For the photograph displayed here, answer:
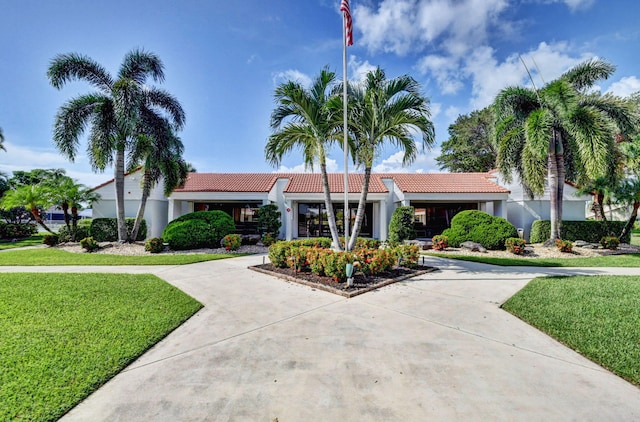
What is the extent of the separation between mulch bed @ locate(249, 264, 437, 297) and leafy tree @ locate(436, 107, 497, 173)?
30248 millimetres

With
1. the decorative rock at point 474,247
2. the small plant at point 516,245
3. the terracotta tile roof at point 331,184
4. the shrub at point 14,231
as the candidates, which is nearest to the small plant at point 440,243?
the decorative rock at point 474,247

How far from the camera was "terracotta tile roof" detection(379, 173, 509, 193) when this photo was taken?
18353 mm

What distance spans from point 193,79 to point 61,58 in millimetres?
7645

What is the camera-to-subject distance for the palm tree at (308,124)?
355 inches

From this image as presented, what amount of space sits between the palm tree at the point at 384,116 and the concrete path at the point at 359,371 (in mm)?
4687

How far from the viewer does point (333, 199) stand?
18.8m

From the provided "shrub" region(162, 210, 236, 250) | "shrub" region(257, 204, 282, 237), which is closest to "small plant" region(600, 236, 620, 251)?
"shrub" region(257, 204, 282, 237)

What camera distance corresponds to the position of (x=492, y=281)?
769cm

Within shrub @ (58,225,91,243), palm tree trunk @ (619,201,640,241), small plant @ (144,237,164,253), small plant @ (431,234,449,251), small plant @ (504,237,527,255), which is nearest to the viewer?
small plant @ (504,237,527,255)

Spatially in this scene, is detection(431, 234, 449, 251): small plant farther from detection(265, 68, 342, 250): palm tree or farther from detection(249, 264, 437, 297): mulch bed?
detection(265, 68, 342, 250): palm tree

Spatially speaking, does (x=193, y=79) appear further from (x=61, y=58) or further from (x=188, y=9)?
(x=61, y=58)

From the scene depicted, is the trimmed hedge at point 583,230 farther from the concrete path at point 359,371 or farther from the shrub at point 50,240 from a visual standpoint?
the shrub at point 50,240

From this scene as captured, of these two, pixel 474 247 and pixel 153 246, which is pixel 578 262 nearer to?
pixel 474 247

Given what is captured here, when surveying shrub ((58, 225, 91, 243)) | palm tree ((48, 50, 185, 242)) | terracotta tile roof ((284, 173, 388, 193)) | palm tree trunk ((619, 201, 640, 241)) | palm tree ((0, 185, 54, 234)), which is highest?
palm tree ((48, 50, 185, 242))
